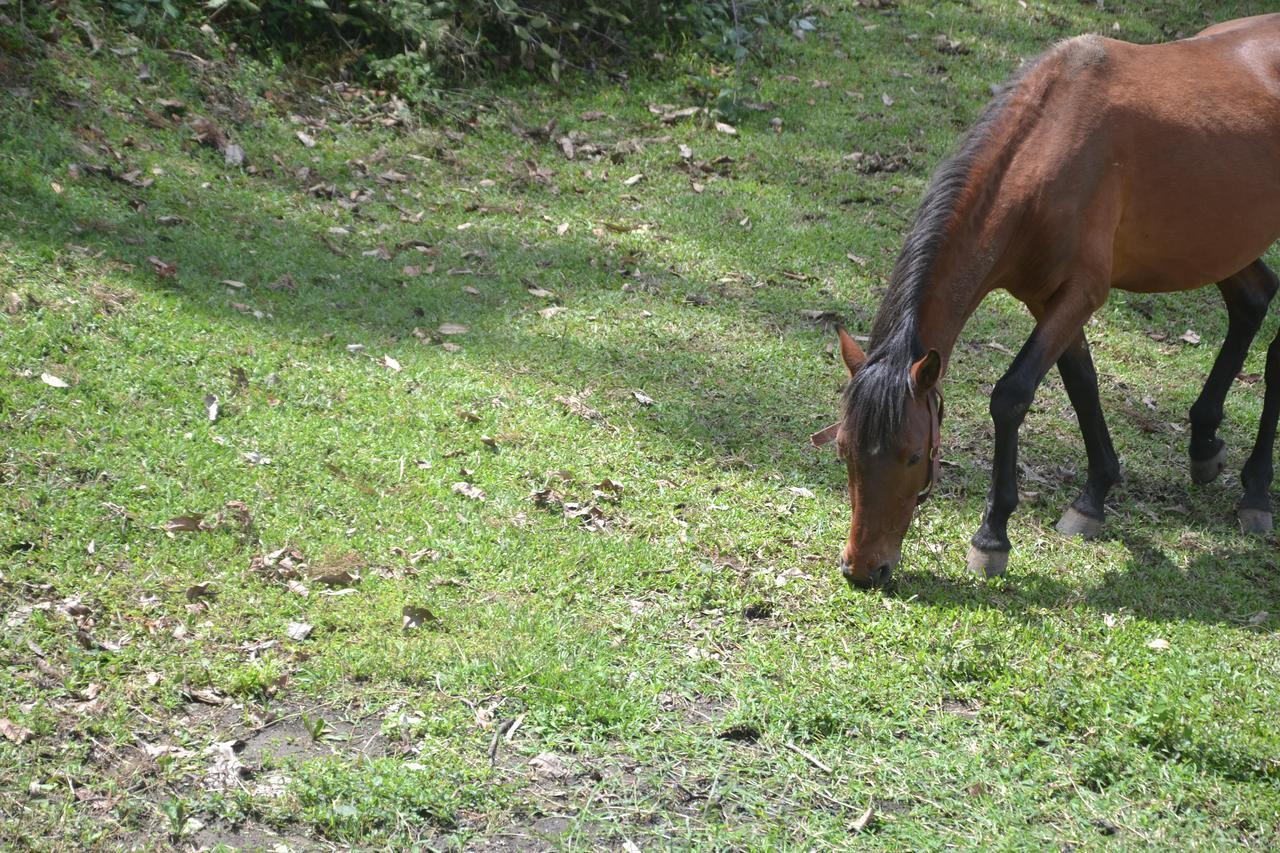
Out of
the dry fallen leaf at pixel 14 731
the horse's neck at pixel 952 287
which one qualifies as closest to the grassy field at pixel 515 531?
the dry fallen leaf at pixel 14 731

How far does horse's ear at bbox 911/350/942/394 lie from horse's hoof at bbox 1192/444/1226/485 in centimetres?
272

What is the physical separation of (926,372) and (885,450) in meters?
0.36

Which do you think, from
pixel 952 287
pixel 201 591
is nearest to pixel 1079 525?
pixel 952 287

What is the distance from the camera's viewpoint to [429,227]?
8.46 meters

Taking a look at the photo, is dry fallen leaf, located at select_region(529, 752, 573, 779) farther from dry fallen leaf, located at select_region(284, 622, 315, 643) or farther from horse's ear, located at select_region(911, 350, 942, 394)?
horse's ear, located at select_region(911, 350, 942, 394)

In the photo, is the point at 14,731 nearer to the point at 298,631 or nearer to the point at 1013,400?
the point at 298,631

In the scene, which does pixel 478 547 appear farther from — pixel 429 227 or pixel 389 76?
pixel 389 76

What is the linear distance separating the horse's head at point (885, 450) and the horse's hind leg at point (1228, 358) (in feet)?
8.17

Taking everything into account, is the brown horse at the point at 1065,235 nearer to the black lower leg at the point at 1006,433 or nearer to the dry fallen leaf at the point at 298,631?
the black lower leg at the point at 1006,433

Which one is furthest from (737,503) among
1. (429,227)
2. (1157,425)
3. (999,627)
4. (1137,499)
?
(429,227)

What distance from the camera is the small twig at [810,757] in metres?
3.97

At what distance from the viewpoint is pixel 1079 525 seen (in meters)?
5.81

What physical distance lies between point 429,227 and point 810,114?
434 centimetres

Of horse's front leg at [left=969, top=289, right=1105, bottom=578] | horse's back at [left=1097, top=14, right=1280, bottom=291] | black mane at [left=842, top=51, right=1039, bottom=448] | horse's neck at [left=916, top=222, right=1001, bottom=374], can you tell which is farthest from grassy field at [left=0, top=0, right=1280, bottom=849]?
horse's back at [left=1097, top=14, right=1280, bottom=291]
